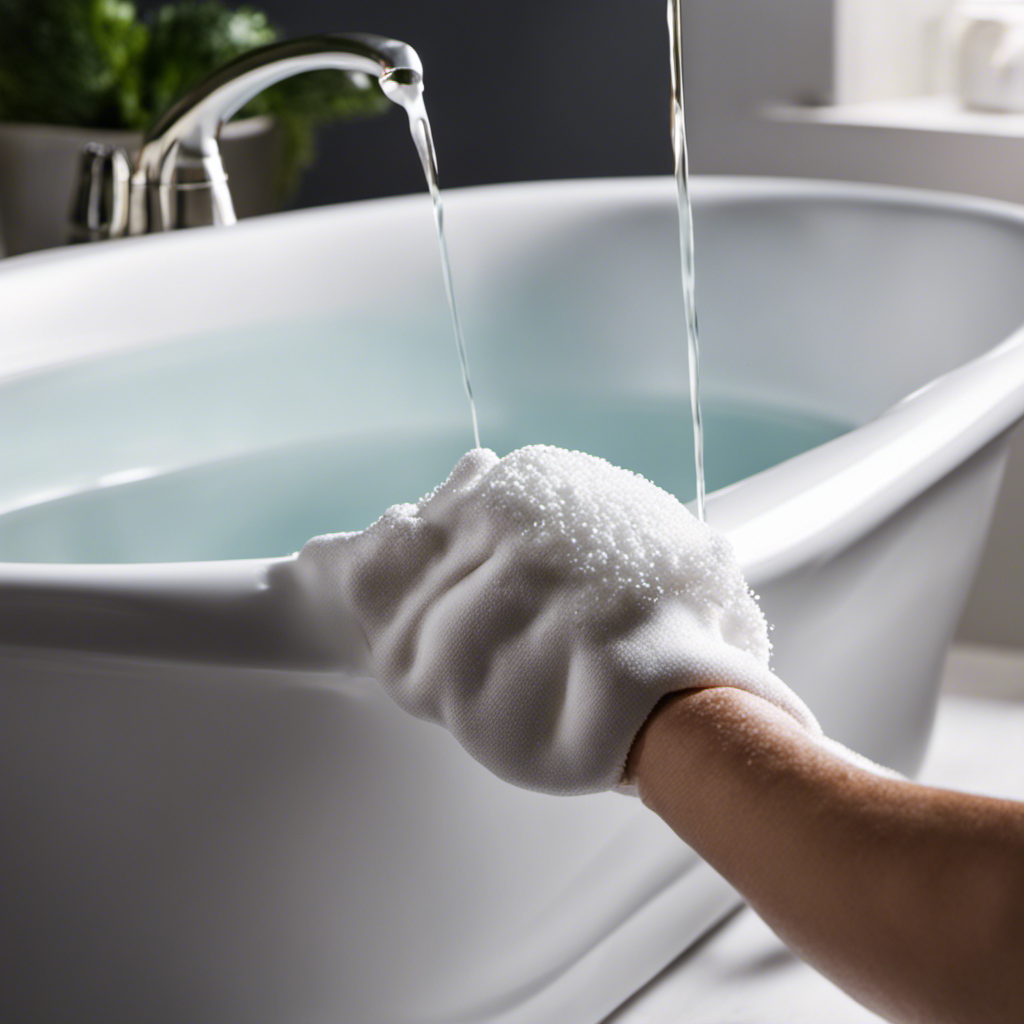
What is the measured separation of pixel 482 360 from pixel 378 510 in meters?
0.34

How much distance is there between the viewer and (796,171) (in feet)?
6.11

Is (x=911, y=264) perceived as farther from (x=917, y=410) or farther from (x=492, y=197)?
(x=917, y=410)

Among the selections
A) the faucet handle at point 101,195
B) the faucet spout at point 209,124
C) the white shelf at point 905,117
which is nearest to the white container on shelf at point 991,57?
the white shelf at point 905,117

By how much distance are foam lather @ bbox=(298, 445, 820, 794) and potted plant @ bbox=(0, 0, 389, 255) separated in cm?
178

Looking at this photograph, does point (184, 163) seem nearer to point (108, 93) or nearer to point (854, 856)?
point (108, 93)

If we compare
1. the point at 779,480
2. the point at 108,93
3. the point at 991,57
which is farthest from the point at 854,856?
the point at 108,93

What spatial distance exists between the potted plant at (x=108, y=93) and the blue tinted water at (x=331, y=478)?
90 cm

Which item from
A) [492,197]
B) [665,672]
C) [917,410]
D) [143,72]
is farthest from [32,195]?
[665,672]

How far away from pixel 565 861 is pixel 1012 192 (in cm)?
122

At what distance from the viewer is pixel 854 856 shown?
43 cm

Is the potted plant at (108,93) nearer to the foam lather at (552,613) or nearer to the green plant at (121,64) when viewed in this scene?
the green plant at (121,64)

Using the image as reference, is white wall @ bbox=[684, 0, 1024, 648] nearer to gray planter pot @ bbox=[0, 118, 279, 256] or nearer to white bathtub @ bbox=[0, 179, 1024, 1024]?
white bathtub @ bbox=[0, 179, 1024, 1024]

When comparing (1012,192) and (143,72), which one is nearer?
(1012,192)

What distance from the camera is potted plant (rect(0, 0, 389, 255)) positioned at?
219 centimetres
